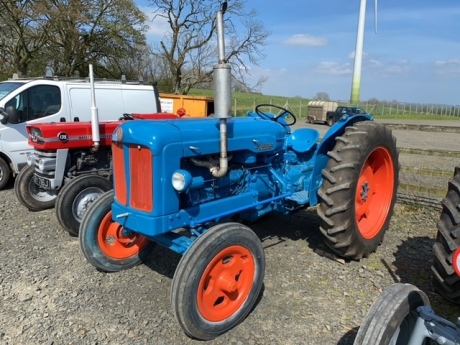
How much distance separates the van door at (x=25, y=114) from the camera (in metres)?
6.48

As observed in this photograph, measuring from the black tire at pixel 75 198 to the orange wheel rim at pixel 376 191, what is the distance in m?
3.03

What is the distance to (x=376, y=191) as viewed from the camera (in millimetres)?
4234

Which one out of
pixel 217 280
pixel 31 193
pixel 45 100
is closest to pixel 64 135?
pixel 31 193

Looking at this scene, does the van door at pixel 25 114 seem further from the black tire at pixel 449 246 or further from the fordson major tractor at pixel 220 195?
the black tire at pixel 449 246

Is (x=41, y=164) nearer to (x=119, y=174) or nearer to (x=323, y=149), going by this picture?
(x=119, y=174)

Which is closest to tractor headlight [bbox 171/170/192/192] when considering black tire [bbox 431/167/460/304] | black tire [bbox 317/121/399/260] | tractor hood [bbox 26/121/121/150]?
black tire [bbox 317/121/399/260]

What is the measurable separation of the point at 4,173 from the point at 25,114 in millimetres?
1093

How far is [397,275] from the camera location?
3.55 m

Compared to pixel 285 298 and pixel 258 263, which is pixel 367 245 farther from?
pixel 258 263

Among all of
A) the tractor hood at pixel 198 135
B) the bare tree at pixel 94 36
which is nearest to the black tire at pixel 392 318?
the tractor hood at pixel 198 135

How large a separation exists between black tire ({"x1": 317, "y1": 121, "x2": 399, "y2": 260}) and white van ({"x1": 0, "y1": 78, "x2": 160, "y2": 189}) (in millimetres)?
4911

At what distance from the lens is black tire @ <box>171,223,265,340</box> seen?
2.47m

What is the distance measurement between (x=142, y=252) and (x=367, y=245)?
2175 mm

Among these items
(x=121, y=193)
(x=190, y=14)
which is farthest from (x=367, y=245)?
(x=190, y=14)
